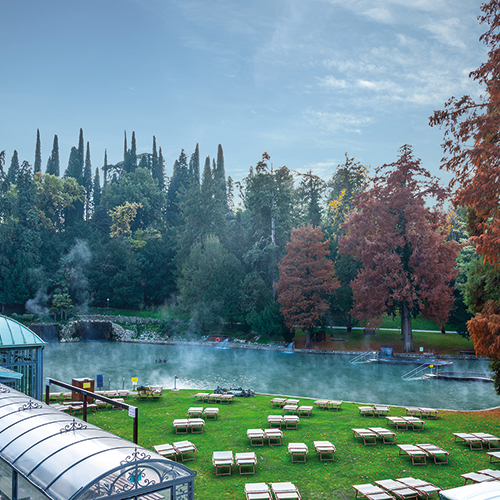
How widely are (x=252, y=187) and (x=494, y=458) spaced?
44.8 m

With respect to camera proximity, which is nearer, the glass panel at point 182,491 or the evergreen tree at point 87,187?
the glass panel at point 182,491

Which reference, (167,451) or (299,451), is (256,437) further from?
(167,451)

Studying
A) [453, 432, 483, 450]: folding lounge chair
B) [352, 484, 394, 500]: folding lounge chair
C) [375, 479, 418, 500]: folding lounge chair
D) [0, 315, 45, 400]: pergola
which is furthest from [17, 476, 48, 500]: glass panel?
[453, 432, 483, 450]: folding lounge chair

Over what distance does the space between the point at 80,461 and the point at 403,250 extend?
35.0 m

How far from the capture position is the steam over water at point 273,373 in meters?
21.4

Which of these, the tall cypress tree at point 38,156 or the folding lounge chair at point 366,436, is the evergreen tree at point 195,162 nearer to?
the tall cypress tree at point 38,156

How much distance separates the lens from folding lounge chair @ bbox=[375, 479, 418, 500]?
8.84 meters

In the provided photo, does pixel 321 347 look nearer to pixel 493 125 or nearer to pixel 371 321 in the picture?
pixel 371 321

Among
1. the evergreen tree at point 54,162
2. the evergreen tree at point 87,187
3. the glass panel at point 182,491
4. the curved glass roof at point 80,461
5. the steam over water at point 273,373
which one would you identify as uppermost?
the evergreen tree at point 54,162

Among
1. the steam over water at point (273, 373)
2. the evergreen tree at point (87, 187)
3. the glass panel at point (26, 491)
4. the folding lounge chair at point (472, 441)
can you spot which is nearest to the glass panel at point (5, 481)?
the glass panel at point (26, 491)

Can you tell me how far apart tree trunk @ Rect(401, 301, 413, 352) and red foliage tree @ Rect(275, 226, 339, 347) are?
6.49 m

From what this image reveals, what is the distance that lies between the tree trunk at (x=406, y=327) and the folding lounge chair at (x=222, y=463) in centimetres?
2839

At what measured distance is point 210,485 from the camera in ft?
32.3

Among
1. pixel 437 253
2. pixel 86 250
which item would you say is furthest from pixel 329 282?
pixel 86 250
